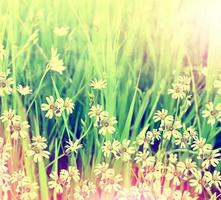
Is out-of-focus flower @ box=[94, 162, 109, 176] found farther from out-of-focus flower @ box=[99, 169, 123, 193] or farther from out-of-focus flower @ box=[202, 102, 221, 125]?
out-of-focus flower @ box=[202, 102, 221, 125]

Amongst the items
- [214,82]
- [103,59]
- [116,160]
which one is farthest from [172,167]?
[103,59]

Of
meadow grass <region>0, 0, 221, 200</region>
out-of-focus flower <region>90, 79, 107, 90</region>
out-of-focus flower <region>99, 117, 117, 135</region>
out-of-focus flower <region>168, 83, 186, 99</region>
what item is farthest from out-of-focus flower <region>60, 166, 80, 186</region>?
out-of-focus flower <region>168, 83, 186, 99</region>

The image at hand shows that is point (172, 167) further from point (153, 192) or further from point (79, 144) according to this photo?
point (79, 144)

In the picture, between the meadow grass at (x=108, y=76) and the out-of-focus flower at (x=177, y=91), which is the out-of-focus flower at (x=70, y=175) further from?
the out-of-focus flower at (x=177, y=91)

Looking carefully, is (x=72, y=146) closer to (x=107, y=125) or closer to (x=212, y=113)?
(x=107, y=125)

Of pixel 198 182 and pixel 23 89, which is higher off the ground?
pixel 23 89

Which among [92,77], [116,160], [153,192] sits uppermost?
[92,77]

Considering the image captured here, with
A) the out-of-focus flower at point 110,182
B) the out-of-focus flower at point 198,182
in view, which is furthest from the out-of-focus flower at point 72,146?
the out-of-focus flower at point 198,182

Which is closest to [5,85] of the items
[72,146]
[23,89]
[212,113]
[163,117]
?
[23,89]
